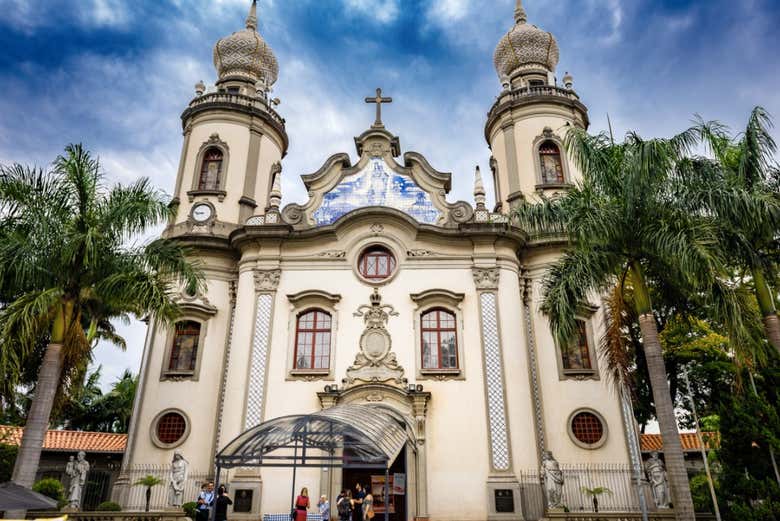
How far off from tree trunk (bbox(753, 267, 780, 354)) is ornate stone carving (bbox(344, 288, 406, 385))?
30.5ft

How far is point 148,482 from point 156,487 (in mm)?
870

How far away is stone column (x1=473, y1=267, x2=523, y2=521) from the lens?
1553cm

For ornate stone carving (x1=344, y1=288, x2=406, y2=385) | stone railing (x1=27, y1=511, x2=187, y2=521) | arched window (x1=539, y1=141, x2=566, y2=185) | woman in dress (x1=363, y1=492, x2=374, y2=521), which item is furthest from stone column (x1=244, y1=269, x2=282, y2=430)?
arched window (x1=539, y1=141, x2=566, y2=185)

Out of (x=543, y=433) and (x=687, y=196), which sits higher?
(x=687, y=196)

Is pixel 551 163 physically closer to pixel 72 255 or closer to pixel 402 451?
pixel 402 451

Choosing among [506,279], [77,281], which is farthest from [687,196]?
[77,281]

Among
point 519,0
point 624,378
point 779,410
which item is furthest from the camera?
point 519,0

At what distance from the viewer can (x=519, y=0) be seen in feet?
92.9

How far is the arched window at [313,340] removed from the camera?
17.8 metres

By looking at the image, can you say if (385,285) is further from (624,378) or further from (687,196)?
(687,196)

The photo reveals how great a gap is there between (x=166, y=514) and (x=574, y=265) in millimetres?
11453

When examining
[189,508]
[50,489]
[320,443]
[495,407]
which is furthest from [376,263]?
[50,489]

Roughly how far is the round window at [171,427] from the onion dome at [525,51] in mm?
18983

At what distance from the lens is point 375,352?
17.6 m
